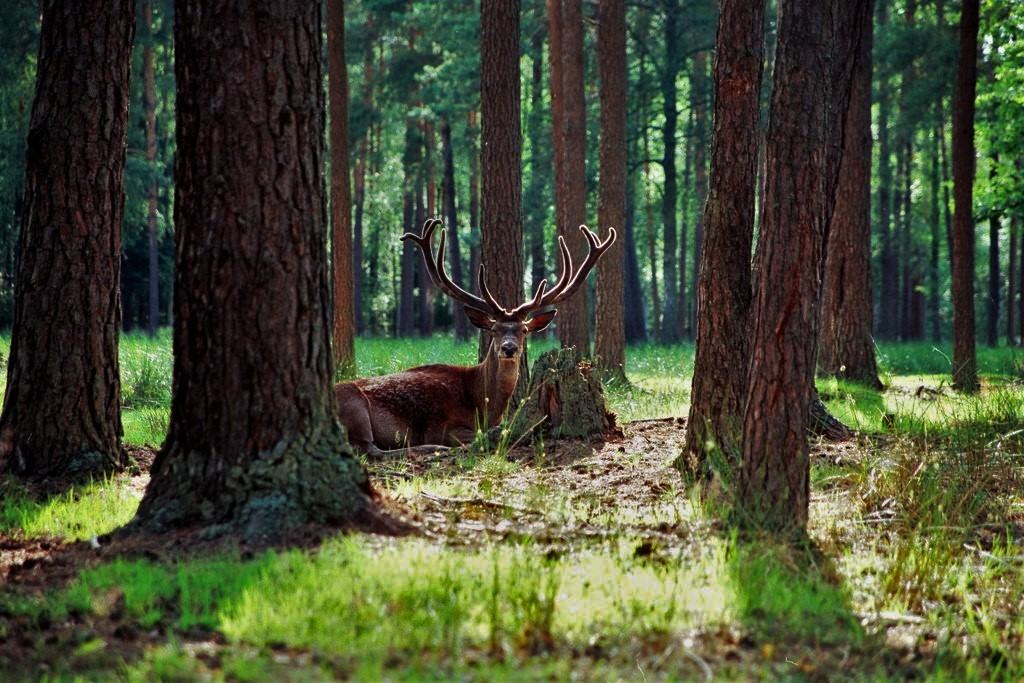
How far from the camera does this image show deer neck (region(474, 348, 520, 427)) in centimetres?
1057

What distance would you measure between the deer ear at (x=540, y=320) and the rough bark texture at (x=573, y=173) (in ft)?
19.1

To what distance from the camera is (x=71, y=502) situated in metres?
7.03

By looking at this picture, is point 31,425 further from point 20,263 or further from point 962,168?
point 962,168

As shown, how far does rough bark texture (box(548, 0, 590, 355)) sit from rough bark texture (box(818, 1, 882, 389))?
11.7ft

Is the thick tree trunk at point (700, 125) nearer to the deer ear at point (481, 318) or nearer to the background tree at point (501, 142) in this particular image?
the background tree at point (501, 142)

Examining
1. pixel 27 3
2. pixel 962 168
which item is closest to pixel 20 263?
pixel 962 168

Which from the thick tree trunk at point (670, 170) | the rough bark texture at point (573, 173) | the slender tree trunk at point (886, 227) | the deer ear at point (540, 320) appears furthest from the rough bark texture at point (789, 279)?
the slender tree trunk at point (886, 227)

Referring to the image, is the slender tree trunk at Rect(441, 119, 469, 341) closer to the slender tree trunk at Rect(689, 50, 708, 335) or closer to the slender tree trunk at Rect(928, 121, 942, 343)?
Answer: the slender tree trunk at Rect(689, 50, 708, 335)

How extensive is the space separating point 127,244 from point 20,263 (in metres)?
26.2

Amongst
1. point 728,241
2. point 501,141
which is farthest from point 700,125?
point 728,241

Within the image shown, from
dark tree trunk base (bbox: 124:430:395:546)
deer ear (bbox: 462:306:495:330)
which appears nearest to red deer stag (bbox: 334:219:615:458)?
deer ear (bbox: 462:306:495:330)

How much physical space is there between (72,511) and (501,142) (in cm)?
706

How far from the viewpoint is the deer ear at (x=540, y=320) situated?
10688mm

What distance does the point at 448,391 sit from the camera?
10883 millimetres
